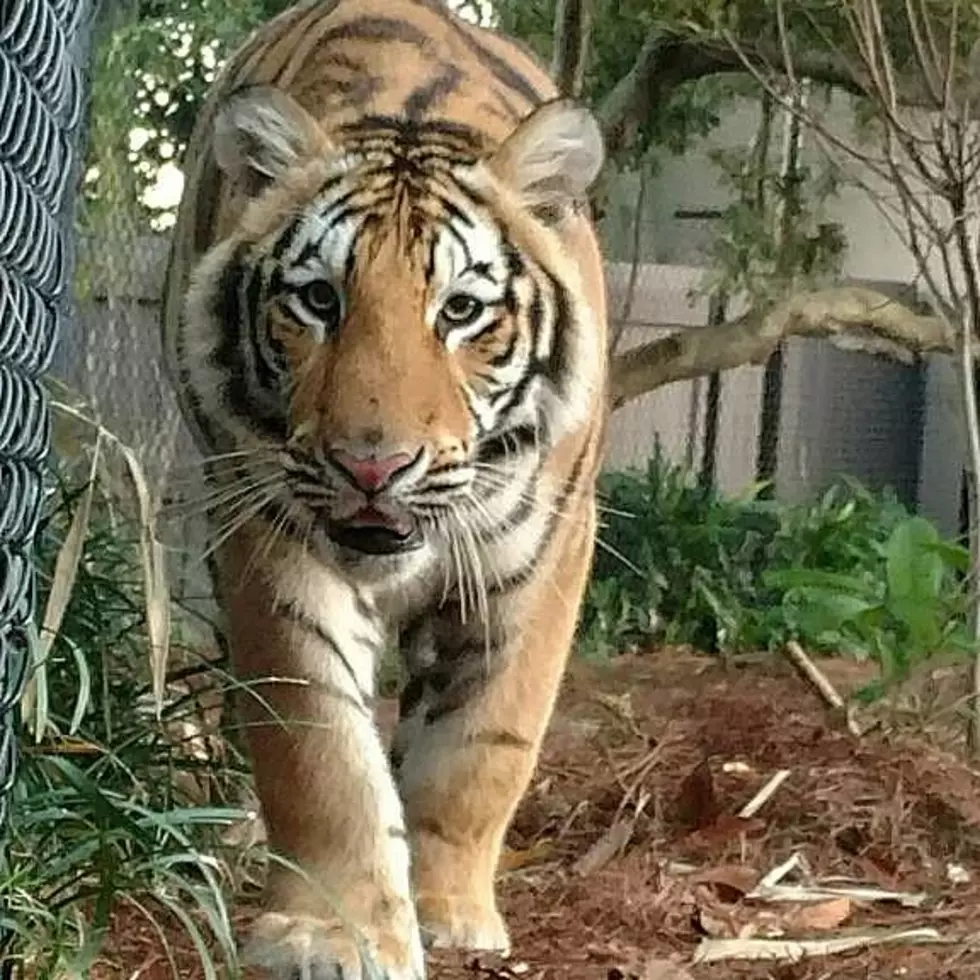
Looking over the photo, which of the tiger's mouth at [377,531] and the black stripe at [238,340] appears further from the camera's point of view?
the black stripe at [238,340]

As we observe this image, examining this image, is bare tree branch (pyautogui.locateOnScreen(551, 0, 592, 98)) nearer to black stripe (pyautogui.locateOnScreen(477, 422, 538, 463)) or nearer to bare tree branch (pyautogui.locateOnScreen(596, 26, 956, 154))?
bare tree branch (pyautogui.locateOnScreen(596, 26, 956, 154))

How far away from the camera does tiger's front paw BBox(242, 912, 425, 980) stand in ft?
5.68

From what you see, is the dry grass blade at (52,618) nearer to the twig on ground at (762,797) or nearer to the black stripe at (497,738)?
the black stripe at (497,738)

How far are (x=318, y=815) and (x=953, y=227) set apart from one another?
4.15ft

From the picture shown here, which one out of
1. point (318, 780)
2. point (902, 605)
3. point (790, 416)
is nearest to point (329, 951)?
point (318, 780)

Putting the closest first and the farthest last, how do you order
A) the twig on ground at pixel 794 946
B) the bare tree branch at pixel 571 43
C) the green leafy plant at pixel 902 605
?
the twig on ground at pixel 794 946 < the green leafy plant at pixel 902 605 < the bare tree branch at pixel 571 43

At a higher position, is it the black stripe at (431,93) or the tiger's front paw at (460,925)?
the black stripe at (431,93)

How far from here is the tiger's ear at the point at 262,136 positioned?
73.5 inches

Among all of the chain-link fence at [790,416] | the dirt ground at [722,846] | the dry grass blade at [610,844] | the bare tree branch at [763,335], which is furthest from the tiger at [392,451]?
the chain-link fence at [790,416]

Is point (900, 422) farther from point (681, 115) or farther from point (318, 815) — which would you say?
point (318, 815)

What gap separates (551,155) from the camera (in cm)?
192

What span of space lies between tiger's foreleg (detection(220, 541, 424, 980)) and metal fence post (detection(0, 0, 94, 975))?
1.50ft

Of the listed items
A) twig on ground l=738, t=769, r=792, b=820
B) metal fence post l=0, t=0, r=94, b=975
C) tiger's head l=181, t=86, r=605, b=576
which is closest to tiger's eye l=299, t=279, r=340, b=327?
tiger's head l=181, t=86, r=605, b=576

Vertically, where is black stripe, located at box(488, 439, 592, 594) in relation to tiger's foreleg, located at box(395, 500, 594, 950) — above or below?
above
